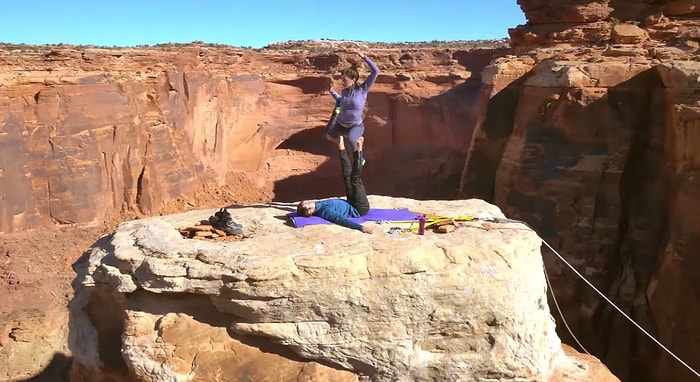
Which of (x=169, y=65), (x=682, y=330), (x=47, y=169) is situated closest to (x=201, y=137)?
(x=169, y=65)

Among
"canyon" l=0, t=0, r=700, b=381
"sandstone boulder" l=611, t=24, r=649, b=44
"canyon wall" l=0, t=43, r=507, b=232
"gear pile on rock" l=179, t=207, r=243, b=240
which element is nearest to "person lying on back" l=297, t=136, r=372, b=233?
"gear pile on rock" l=179, t=207, r=243, b=240

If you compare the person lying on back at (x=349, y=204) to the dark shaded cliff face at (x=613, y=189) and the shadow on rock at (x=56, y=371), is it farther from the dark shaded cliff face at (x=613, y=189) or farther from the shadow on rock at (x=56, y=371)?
the shadow on rock at (x=56, y=371)

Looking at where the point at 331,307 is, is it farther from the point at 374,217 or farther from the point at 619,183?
the point at 619,183

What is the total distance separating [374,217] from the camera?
9.52 m

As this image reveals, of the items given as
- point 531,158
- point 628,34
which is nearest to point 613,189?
point 531,158

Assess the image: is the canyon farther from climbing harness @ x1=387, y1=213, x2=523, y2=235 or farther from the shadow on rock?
climbing harness @ x1=387, y1=213, x2=523, y2=235

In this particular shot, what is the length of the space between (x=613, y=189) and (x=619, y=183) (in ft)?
0.66

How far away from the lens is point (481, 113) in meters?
18.1

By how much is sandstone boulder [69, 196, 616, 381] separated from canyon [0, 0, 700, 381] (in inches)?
252

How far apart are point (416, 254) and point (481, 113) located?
1113cm

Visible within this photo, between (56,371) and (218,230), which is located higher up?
(218,230)

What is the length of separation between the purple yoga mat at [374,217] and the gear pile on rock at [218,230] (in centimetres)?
93

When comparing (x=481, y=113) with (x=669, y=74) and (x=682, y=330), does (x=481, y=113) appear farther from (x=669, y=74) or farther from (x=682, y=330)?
(x=682, y=330)

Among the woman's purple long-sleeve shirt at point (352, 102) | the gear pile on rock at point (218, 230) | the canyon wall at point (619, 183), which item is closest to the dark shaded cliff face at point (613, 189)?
the canyon wall at point (619, 183)
